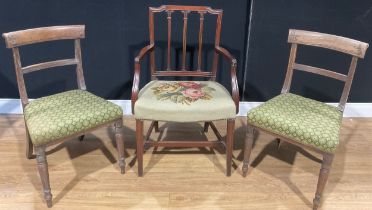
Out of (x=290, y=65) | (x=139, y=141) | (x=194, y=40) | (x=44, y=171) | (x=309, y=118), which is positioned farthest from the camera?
(x=194, y=40)

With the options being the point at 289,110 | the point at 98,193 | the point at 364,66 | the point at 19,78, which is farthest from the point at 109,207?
the point at 364,66

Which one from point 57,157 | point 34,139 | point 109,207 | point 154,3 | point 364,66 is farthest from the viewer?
point 364,66

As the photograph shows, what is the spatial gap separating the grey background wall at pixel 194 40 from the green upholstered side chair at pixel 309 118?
521mm

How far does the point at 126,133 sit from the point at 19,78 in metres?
0.92

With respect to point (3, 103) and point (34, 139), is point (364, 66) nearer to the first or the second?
point (34, 139)

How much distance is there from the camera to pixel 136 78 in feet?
6.35

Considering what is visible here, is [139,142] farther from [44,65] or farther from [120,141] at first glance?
[44,65]

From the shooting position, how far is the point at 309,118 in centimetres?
186

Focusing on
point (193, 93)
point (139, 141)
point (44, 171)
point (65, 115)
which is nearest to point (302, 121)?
point (193, 93)

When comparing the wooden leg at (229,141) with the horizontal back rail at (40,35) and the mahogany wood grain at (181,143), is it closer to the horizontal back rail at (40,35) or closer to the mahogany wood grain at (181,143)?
the mahogany wood grain at (181,143)

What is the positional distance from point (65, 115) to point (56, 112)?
0.06m

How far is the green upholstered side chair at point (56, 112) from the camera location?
1.73 meters

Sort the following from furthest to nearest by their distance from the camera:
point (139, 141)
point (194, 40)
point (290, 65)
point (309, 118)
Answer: point (194, 40) < point (290, 65) < point (139, 141) < point (309, 118)

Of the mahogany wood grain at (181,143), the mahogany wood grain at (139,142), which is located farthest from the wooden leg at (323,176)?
the mahogany wood grain at (139,142)
